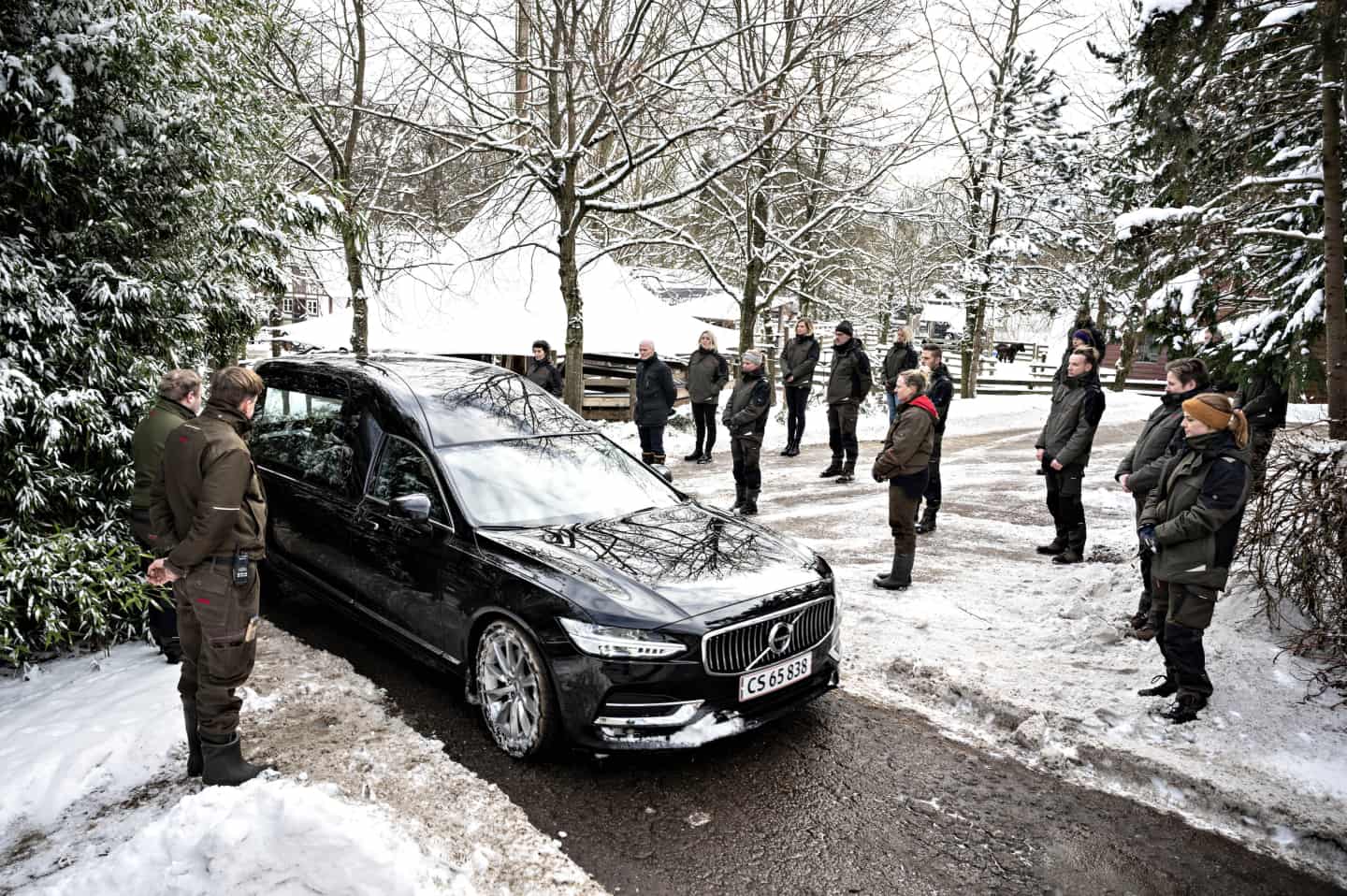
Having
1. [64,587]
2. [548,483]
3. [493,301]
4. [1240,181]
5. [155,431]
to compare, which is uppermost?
[493,301]

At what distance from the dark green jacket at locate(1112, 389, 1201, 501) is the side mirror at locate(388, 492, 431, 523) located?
468 cm

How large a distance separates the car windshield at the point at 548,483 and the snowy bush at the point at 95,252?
2.02 m

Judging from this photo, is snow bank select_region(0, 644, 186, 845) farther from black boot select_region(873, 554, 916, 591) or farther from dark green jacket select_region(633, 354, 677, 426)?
dark green jacket select_region(633, 354, 677, 426)

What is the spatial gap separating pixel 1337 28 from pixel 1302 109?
1.49m

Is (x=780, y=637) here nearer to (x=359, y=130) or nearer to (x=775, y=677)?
(x=775, y=677)

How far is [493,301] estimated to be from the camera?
17.6 m

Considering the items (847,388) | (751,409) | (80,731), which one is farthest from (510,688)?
(847,388)

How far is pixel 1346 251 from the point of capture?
6059 mm

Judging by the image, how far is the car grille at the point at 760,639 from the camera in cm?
366

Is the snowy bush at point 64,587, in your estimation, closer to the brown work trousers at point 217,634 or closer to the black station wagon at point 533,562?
the black station wagon at point 533,562

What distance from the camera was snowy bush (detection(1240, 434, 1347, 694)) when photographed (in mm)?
4402

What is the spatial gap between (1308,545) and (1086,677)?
1.39m

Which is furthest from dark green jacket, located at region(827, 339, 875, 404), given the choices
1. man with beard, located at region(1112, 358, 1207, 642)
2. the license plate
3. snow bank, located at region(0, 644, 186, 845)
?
snow bank, located at region(0, 644, 186, 845)

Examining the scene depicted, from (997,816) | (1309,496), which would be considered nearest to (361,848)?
(997,816)
